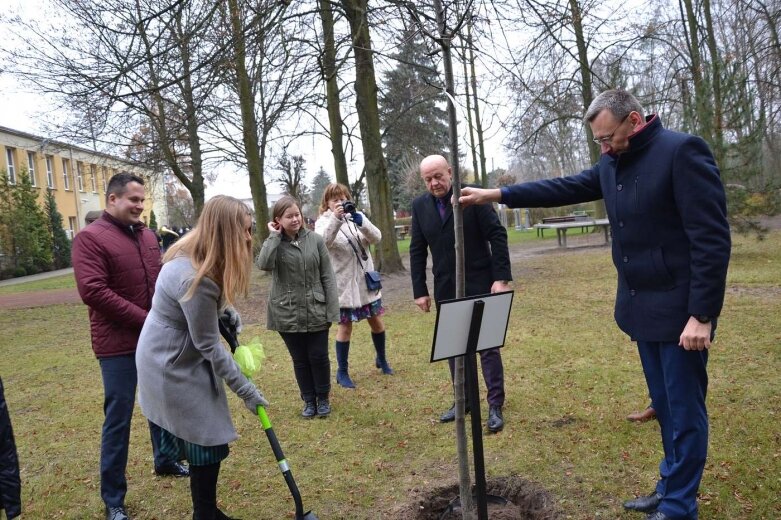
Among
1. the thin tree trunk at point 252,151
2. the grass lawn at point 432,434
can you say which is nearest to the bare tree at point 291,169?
the thin tree trunk at point 252,151

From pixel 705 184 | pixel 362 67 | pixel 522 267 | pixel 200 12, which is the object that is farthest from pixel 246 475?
pixel 522 267

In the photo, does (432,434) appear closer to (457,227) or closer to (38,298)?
(457,227)

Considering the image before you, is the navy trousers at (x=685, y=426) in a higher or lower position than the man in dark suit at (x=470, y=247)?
lower

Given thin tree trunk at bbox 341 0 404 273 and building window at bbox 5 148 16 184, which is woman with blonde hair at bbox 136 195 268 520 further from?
building window at bbox 5 148 16 184

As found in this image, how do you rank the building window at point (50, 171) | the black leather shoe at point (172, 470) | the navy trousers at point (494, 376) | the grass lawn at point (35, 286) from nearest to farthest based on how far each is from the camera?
1. the black leather shoe at point (172, 470)
2. the navy trousers at point (494, 376)
3. the grass lawn at point (35, 286)
4. the building window at point (50, 171)

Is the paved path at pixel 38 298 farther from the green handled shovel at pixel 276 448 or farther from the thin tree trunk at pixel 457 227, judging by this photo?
the thin tree trunk at pixel 457 227

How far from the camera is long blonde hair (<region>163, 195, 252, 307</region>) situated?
277 cm

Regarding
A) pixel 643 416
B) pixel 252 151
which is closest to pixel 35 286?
pixel 252 151

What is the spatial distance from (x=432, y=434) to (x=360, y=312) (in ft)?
5.86

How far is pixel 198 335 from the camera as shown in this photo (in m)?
2.76

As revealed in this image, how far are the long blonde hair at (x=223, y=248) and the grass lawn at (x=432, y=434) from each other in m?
1.52

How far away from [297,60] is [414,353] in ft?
15.7

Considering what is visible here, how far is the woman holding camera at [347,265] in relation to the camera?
5.92 metres

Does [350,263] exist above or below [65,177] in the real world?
below
